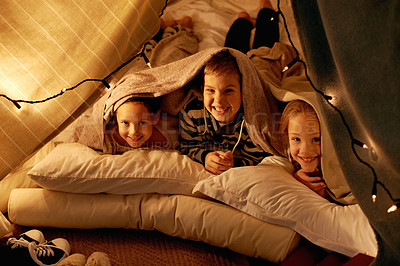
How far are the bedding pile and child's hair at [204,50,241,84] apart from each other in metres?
0.02

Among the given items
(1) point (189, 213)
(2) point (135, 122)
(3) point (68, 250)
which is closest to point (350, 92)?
(1) point (189, 213)

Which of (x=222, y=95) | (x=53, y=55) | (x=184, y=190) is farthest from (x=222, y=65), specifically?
(x=53, y=55)

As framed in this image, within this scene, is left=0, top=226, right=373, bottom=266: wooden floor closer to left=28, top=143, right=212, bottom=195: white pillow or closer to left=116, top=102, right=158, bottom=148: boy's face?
left=28, top=143, right=212, bottom=195: white pillow

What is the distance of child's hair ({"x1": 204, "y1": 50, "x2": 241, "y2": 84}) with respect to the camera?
1282 millimetres

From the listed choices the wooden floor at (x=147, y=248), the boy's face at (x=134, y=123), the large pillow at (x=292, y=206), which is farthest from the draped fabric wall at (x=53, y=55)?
the large pillow at (x=292, y=206)

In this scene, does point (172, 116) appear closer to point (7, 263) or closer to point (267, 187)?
point (267, 187)

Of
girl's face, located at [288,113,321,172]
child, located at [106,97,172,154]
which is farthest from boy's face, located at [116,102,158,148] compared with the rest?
girl's face, located at [288,113,321,172]

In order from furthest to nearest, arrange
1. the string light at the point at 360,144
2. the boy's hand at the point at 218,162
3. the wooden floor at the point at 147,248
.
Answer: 1. the boy's hand at the point at 218,162
2. the wooden floor at the point at 147,248
3. the string light at the point at 360,144

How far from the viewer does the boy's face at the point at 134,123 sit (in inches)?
51.8

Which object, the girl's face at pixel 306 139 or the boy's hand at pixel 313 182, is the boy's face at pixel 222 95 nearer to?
the girl's face at pixel 306 139

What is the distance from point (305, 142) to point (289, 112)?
0.13 meters

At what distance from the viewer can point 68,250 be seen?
1.16 meters

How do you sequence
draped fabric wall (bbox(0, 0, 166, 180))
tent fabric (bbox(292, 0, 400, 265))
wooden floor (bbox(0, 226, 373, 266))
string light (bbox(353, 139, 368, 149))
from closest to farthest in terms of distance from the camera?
tent fabric (bbox(292, 0, 400, 265))
string light (bbox(353, 139, 368, 149))
draped fabric wall (bbox(0, 0, 166, 180))
wooden floor (bbox(0, 226, 373, 266))

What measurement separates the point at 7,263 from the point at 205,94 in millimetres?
832
